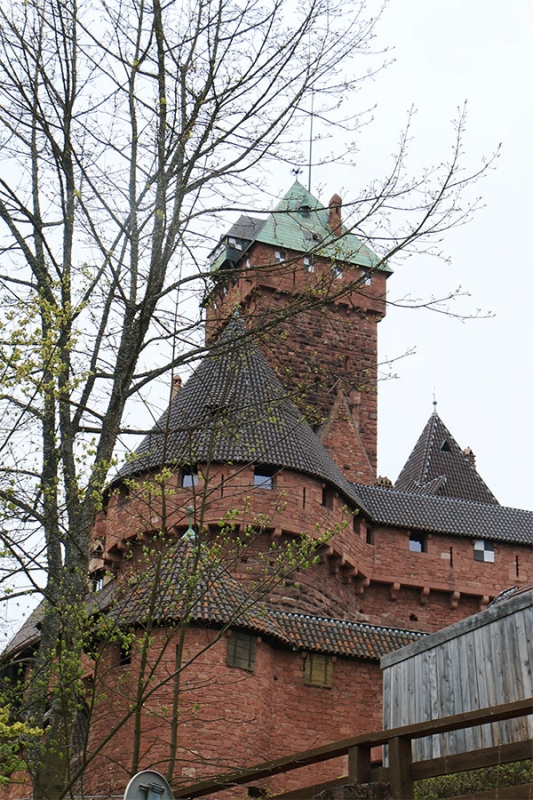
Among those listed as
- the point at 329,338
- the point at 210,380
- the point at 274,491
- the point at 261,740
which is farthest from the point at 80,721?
the point at 329,338

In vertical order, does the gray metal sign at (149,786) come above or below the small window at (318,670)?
below

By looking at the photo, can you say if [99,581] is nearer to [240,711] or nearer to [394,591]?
[394,591]

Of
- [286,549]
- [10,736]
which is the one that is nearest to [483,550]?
[286,549]


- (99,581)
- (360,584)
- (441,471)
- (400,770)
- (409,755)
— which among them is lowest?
(400,770)

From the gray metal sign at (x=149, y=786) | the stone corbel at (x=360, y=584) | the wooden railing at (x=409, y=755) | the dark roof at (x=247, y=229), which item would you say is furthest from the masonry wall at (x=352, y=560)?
the gray metal sign at (x=149, y=786)

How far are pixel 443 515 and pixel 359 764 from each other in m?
20.6

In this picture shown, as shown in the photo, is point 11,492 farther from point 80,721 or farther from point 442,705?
point 80,721

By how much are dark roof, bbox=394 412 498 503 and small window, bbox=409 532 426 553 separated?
11.7 feet

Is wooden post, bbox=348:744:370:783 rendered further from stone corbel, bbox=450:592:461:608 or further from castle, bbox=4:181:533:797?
stone corbel, bbox=450:592:461:608

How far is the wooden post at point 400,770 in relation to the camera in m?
7.80

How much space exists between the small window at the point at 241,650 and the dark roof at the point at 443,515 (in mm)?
7931

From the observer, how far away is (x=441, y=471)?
32.8 m

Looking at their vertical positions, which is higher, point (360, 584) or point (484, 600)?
point (484, 600)

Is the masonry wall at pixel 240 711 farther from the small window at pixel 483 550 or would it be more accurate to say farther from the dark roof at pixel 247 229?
the dark roof at pixel 247 229
